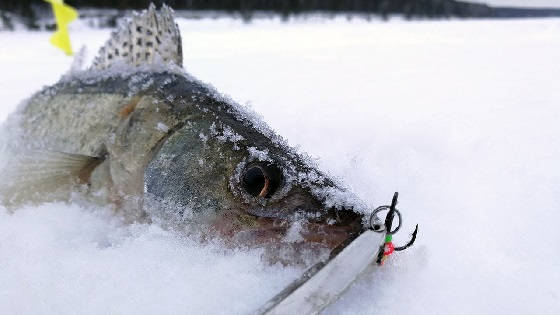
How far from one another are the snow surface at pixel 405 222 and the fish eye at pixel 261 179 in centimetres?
20

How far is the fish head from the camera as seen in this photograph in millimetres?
1211

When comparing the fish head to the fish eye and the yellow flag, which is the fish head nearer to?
the fish eye

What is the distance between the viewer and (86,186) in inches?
74.7

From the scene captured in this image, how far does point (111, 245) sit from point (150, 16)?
4.88 feet

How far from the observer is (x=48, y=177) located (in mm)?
1939

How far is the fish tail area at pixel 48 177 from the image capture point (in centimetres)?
191

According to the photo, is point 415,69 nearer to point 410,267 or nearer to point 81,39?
point 410,267

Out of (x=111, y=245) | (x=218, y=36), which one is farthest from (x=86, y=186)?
(x=218, y=36)

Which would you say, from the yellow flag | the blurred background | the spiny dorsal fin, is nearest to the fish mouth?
the spiny dorsal fin

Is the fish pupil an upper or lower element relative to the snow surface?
upper

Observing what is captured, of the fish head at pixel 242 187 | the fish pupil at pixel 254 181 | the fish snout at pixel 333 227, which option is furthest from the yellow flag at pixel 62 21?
the fish snout at pixel 333 227

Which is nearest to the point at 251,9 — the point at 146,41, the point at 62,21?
the point at 62,21

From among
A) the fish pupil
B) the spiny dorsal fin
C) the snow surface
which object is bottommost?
the snow surface

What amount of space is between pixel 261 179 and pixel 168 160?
18.7 inches
